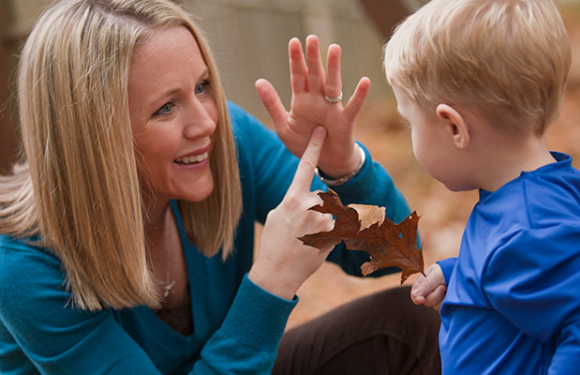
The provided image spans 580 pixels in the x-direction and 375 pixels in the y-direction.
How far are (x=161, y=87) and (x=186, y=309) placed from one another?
2.42ft

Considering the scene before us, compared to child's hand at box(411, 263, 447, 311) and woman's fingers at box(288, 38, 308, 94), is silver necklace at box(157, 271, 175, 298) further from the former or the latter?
child's hand at box(411, 263, 447, 311)

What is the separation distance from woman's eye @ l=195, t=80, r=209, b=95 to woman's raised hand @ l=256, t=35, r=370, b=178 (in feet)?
0.51

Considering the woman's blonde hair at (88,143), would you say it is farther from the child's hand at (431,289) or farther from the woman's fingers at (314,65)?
the child's hand at (431,289)

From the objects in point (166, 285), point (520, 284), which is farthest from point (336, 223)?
point (166, 285)

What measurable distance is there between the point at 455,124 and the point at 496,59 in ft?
0.45

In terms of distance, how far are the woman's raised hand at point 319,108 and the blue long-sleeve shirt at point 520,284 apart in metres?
0.53

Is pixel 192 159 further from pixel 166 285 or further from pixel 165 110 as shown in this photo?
pixel 166 285

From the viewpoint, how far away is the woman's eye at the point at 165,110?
5.34ft

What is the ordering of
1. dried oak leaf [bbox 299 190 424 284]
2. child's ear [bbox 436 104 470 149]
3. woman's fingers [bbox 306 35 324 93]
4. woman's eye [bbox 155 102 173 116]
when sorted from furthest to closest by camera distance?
woman's eye [bbox 155 102 173 116] → woman's fingers [bbox 306 35 324 93] → dried oak leaf [bbox 299 190 424 284] → child's ear [bbox 436 104 470 149]

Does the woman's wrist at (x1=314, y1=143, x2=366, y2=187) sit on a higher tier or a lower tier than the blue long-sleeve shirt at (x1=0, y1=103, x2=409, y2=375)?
higher

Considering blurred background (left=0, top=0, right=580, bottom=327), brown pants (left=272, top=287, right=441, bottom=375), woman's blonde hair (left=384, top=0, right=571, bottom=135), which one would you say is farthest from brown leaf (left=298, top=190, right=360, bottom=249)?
blurred background (left=0, top=0, right=580, bottom=327)

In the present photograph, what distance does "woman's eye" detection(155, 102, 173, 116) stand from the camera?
1.63m

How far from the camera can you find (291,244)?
61.3 inches

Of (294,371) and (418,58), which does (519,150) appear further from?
(294,371)
